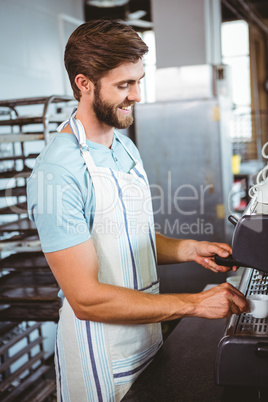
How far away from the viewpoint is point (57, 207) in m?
1.20

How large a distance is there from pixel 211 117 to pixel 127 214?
263 centimetres

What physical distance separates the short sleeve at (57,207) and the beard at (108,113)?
0.74 feet

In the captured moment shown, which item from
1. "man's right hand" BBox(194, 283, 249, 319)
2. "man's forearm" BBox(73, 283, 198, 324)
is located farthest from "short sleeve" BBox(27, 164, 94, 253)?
"man's right hand" BBox(194, 283, 249, 319)

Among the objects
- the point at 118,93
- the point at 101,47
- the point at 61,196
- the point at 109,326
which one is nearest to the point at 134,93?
the point at 118,93

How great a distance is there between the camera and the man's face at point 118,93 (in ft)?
4.28

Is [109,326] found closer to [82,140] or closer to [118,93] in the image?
[82,140]

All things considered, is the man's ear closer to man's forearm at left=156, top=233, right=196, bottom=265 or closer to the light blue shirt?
the light blue shirt

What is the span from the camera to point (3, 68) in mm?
3705

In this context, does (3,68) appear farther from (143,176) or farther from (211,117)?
(143,176)

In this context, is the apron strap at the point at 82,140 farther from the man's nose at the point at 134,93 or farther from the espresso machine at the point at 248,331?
the espresso machine at the point at 248,331

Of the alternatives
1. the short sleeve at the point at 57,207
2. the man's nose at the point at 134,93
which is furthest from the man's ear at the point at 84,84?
the short sleeve at the point at 57,207

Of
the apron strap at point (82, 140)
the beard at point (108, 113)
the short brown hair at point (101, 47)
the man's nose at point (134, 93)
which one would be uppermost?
the short brown hair at point (101, 47)

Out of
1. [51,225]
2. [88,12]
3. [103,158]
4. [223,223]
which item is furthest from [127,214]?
[88,12]

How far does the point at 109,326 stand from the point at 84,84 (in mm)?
750
